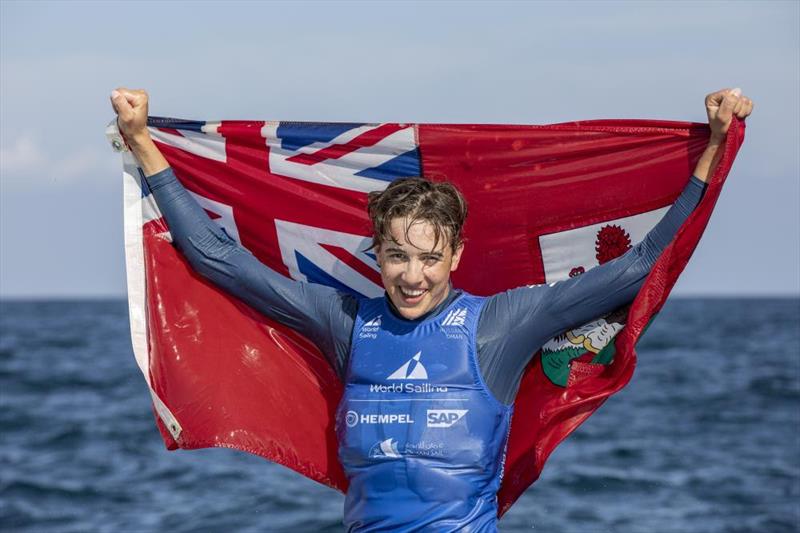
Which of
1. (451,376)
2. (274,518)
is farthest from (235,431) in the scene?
(274,518)

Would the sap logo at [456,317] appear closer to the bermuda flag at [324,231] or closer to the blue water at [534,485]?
the bermuda flag at [324,231]

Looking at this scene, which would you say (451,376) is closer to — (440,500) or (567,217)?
(440,500)

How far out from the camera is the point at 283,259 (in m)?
6.38

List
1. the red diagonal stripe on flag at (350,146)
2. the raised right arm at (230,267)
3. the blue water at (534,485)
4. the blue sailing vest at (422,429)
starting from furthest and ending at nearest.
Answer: the blue water at (534,485)
the red diagonal stripe on flag at (350,146)
the raised right arm at (230,267)
the blue sailing vest at (422,429)

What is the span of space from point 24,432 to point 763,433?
10.8 metres

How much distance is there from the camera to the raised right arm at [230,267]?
5656mm

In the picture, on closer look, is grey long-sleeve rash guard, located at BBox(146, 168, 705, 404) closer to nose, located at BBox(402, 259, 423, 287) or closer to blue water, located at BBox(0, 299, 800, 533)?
nose, located at BBox(402, 259, 423, 287)

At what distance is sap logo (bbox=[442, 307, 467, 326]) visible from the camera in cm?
536

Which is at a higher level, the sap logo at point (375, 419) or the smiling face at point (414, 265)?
the smiling face at point (414, 265)

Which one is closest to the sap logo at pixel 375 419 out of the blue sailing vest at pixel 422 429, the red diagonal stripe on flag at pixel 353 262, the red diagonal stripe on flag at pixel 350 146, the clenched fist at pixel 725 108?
the blue sailing vest at pixel 422 429

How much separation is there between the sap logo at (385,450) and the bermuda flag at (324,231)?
871 mm

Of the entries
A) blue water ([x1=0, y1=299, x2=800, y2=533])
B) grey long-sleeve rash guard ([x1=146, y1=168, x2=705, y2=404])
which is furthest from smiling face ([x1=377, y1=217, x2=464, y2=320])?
blue water ([x1=0, y1=299, x2=800, y2=533])

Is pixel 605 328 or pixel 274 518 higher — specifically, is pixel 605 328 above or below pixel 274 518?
above

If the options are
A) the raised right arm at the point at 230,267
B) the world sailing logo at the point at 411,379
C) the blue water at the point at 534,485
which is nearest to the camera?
the world sailing logo at the point at 411,379
